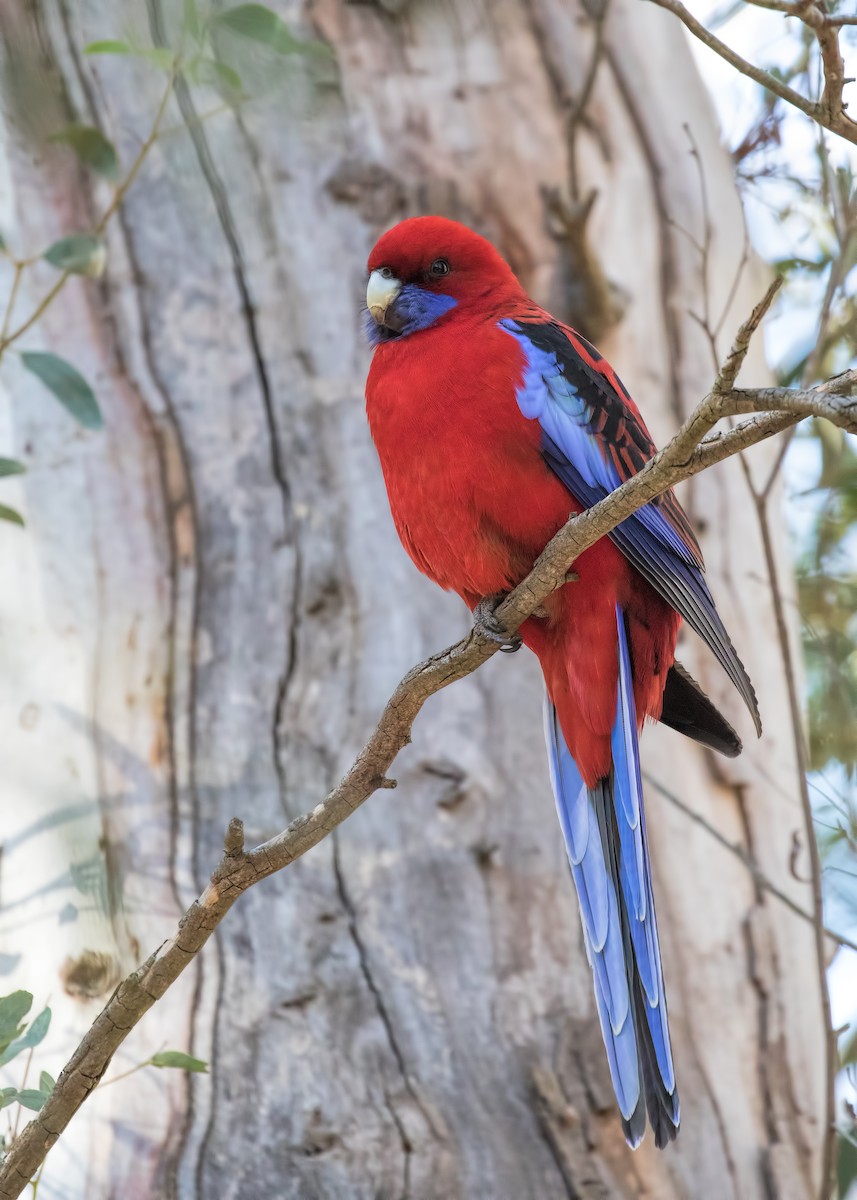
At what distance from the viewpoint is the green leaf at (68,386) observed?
3.05 m

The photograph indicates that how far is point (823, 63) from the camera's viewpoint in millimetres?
1688

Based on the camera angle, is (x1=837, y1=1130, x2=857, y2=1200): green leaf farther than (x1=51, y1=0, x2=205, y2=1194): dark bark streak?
Yes

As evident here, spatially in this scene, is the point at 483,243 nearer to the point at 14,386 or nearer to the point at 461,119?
the point at 461,119

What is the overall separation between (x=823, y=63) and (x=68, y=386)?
6.47ft

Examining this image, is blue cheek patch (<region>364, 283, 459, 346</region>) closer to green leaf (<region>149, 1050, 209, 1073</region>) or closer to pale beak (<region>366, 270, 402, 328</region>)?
pale beak (<region>366, 270, 402, 328</region>)

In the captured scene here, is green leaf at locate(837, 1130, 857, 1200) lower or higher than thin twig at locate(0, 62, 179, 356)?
lower

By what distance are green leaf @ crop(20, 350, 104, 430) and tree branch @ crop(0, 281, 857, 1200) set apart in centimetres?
120

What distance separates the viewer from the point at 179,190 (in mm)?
3660

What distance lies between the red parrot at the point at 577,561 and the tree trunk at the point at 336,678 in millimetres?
467

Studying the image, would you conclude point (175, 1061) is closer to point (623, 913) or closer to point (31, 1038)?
point (31, 1038)

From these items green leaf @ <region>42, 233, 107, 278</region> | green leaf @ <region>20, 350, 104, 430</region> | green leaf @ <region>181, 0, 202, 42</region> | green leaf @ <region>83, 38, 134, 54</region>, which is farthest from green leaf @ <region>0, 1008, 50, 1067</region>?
green leaf @ <region>83, 38, 134, 54</region>

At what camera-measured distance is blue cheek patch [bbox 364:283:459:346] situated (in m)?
2.96

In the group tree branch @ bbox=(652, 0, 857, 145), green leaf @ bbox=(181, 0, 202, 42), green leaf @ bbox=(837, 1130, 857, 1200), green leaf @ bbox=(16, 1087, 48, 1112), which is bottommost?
green leaf @ bbox=(16, 1087, 48, 1112)

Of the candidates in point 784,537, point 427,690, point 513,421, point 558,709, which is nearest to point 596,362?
point 513,421
